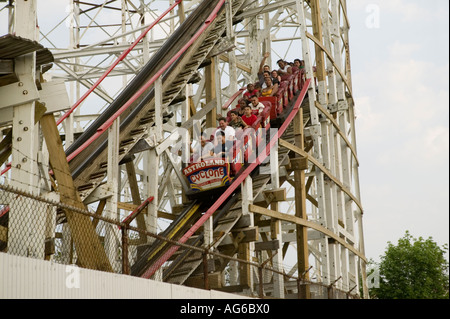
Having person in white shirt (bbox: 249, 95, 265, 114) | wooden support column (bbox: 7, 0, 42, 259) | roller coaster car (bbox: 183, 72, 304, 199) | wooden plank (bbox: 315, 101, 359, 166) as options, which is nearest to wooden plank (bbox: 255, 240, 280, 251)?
roller coaster car (bbox: 183, 72, 304, 199)

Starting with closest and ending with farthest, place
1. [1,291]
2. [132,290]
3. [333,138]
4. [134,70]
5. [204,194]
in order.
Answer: [1,291] < [132,290] < [204,194] < [333,138] < [134,70]

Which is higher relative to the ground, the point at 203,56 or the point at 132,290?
the point at 203,56

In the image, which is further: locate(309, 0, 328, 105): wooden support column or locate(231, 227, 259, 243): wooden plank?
locate(309, 0, 328, 105): wooden support column

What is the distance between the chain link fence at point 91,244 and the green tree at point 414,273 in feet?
72.7

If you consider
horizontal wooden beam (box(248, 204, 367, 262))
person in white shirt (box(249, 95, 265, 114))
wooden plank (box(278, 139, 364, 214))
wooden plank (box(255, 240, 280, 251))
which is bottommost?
wooden plank (box(255, 240, 280, 251))

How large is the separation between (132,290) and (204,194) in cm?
569

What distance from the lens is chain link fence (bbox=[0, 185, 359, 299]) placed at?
8078 millimetres

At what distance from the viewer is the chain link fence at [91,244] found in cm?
808

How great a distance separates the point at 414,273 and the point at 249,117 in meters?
22.6

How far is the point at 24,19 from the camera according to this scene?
8859 mm

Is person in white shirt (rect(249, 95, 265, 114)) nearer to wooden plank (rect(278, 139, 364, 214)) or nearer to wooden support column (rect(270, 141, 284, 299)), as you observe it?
wooden plank (rect(278, 139, 364, 214))

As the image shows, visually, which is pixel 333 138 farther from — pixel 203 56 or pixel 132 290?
pixel 132 290

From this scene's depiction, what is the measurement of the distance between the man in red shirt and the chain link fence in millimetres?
3300
